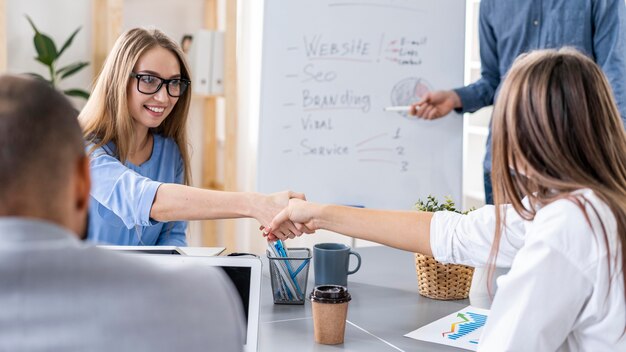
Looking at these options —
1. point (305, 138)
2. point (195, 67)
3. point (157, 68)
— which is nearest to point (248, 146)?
point (195, 67)

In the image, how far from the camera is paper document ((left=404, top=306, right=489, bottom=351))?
1.49m

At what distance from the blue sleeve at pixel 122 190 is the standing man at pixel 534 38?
1352 mm

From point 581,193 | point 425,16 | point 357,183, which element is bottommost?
point 357,183

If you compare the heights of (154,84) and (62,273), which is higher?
(154,84)

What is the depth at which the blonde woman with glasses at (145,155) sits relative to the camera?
6.31 feet

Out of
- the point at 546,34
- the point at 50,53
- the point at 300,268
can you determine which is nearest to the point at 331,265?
the point at 300,268

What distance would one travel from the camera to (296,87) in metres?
A: 2.88

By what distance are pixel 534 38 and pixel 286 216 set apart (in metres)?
1.32

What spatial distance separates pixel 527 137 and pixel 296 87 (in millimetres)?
1714

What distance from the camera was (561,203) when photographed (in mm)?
1203

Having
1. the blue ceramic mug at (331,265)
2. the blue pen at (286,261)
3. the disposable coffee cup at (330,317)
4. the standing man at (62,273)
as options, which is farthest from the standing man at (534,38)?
the standing man at (62,273)

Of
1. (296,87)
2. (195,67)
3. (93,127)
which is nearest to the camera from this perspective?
(93,127)

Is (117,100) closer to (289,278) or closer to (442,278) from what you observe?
(289,278)

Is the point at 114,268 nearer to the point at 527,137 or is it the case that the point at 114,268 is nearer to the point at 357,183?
the point at 527,137
